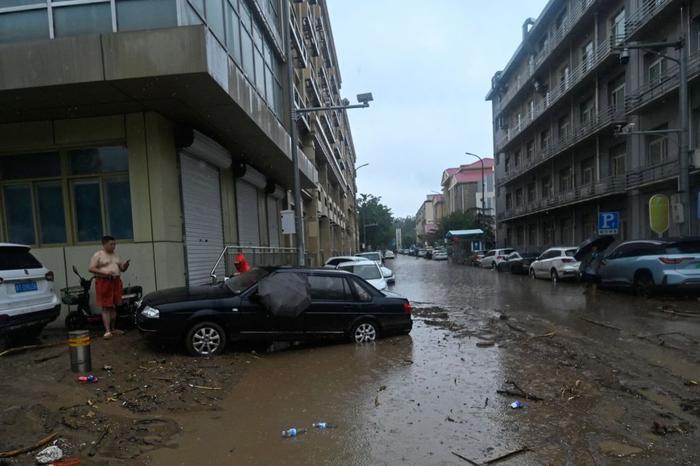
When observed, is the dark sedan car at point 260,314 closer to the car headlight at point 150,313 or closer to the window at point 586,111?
the car headlight at point 150,313

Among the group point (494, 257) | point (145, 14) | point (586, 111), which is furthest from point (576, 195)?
point (145, 14)

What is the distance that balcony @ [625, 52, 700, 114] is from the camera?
17.9 meters

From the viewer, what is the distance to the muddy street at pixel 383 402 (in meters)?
3.96

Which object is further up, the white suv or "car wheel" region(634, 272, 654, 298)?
the white suv

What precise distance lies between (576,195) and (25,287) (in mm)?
29555

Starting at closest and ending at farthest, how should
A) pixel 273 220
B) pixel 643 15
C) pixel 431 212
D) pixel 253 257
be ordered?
pixel 253 257, pixel 273 220, pixel 643 15, pixel 431 212

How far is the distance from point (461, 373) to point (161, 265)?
6372 millimetres

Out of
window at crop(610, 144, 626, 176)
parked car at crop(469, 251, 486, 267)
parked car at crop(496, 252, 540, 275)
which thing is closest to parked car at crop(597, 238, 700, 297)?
parked car at crop(496, 252, 540, 275)


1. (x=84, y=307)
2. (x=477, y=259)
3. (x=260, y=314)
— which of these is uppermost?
(x=84, y=307)

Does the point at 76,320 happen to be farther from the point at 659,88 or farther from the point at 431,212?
the point at 431,212

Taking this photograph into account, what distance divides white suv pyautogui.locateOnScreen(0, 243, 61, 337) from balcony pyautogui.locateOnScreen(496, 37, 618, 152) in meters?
25.8

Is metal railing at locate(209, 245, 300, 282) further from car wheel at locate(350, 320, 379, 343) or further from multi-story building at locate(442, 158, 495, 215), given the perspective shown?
multi-story building at locate(442, 158, 495, 215)

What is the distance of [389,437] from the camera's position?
426 cm

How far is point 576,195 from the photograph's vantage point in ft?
95.9
